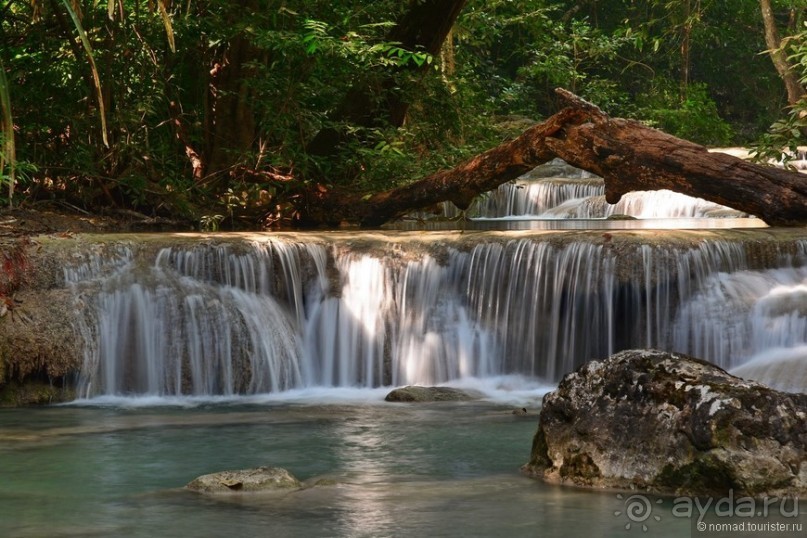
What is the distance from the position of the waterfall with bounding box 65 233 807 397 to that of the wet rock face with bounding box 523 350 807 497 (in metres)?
4.36

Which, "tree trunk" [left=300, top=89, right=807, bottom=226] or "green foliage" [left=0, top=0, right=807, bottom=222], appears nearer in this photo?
"tree trunk" [left=300, top=89, right=807, bottom=226]

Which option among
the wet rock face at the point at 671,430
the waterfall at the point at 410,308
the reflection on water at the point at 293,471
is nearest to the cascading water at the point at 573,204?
the waterfall at the point at 410,308

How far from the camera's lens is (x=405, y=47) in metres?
15.1

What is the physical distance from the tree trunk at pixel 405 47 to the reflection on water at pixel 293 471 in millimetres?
6309

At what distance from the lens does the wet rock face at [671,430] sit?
231 inches

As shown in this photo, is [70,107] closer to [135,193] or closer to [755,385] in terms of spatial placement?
[135,193]

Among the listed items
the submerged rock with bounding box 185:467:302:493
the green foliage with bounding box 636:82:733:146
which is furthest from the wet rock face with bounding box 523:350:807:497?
the green foliage with bounding box 636:82:733:146

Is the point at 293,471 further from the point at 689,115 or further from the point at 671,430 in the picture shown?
the point at 689,115

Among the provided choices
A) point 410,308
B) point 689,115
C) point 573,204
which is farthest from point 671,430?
point 689,115

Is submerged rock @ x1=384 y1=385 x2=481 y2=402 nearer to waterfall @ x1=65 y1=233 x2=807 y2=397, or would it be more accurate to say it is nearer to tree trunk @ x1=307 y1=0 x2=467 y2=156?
waterfall @ x1=65 y1=233 x2=807 y2=397

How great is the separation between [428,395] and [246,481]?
3.57m

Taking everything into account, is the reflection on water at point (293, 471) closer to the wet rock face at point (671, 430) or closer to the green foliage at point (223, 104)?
the wet rock face at point (671, 430)

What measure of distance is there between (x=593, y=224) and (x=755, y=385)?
33.9 feet

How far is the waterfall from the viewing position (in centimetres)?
1044
